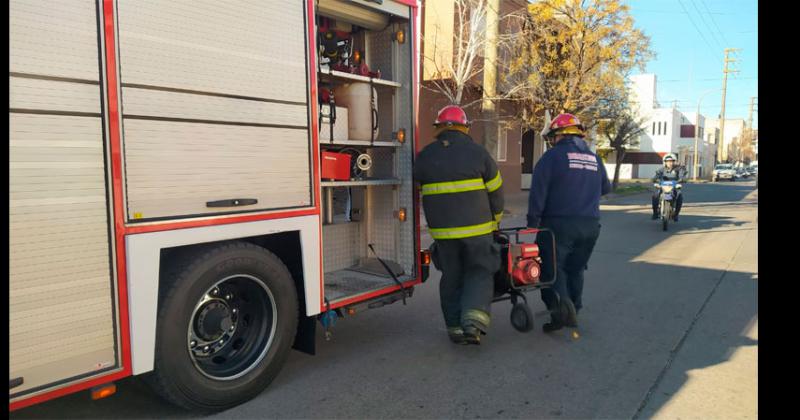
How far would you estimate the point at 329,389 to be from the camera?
4070 millimetres

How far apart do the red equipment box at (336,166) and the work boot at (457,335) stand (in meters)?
1.55

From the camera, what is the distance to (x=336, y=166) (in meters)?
4.72

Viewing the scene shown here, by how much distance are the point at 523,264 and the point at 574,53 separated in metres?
13.6

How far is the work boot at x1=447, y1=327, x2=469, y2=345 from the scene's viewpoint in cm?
478

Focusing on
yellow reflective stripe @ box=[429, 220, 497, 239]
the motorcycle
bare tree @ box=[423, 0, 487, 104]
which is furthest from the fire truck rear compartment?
the motorcycle

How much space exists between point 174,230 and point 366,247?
280 centimetres

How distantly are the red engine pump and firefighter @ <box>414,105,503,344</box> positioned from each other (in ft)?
Answer: 0.81

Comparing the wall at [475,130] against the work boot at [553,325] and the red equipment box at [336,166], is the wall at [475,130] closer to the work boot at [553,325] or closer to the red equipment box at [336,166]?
the work boot at [553,325]

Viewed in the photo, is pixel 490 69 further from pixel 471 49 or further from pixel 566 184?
pixel 566 184

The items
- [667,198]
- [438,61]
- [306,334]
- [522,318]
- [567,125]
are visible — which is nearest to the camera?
[306,334]

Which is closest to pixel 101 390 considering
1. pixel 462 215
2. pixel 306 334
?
pixel 306 334

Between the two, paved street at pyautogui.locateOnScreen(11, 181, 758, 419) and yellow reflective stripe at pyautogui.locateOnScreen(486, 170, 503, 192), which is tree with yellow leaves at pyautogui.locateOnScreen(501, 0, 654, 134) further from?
yellow reflective stripe at pyautogui.locateOnScreen(486, 170, 503, 192)

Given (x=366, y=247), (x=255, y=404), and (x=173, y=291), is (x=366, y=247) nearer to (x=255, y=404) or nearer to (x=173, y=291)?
(x=255, y=404)

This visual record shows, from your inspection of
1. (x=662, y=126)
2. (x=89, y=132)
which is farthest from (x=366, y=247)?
(x=662, y=126)
